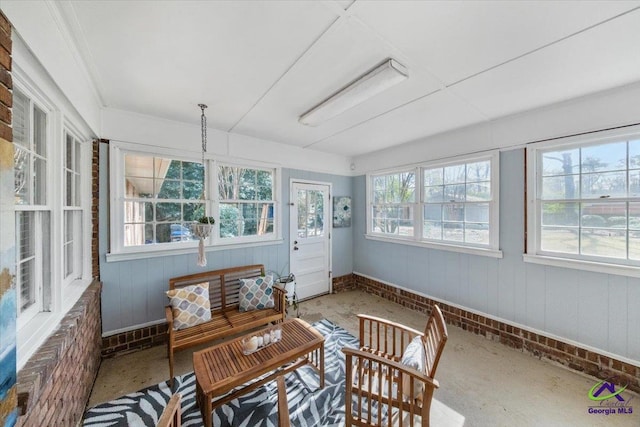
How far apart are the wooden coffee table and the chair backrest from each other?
0.88 m

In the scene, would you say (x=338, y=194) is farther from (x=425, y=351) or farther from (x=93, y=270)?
(x=93, y=270)

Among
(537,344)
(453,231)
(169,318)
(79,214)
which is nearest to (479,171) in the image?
(453,231)

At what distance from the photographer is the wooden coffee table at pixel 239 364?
5.37ft

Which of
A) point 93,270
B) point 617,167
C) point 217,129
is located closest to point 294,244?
point 217,129

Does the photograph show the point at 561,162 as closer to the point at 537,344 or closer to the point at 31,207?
the point at 537,344

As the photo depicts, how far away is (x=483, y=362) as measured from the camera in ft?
8.13

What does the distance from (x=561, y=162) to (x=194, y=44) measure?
3524 mm

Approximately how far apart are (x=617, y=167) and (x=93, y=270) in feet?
17.0

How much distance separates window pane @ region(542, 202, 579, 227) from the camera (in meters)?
2.44

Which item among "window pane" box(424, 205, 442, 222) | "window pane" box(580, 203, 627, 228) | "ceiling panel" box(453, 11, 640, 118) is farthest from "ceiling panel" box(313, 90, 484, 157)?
"window pane" box(580, 203, 627, 228)

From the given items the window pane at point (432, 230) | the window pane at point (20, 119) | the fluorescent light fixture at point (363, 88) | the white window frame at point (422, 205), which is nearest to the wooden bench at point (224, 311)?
the window pane at point (20, 119)

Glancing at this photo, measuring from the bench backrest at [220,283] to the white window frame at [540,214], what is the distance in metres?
3.43

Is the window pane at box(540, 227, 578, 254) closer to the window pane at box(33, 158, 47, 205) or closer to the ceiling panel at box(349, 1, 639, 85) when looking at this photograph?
the ceiling panel at box(349, 1, 639, 85)

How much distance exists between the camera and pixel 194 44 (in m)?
1.57
